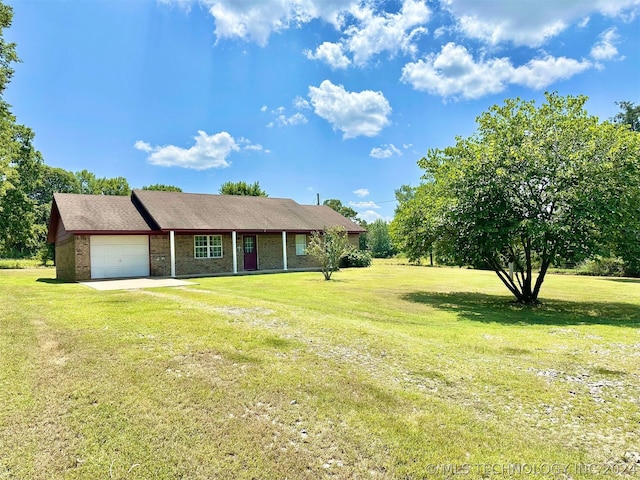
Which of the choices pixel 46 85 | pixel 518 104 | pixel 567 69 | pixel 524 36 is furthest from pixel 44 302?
pixel 567 69

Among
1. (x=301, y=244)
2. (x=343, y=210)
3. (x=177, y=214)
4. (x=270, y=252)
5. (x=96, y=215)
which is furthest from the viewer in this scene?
(x=343, y=210)

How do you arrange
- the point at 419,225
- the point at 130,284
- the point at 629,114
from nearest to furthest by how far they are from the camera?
the point at 419,225 → the point at 130,284 → the point at 629,114

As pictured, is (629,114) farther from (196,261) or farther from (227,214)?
(196,261)

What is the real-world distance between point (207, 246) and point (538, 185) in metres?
15.8

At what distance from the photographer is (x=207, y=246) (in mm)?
20891

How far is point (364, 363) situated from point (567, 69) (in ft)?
55.5

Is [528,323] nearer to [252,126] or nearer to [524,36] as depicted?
[524,36]

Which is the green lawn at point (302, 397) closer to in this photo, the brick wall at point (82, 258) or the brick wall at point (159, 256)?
the brick wall at point (82, 258)

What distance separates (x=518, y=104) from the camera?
12.4 m

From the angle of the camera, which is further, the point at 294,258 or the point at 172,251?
the point at 294,258

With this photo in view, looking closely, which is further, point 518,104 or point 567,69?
point 567,69

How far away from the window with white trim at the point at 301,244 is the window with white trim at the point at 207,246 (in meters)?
5.07

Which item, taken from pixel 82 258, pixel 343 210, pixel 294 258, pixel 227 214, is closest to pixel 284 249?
pixel 294 258

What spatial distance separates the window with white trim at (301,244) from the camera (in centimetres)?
2433
